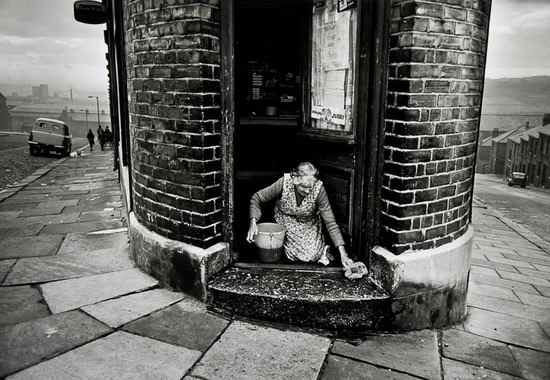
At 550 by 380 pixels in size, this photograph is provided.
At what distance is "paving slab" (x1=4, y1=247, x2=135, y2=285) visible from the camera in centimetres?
392

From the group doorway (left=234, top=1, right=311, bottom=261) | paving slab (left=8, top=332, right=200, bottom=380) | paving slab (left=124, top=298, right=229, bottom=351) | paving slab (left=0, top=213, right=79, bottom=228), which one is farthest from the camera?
paving slab (left=0, top=213, right=79, bottom=228)

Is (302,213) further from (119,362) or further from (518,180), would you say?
(518,180)

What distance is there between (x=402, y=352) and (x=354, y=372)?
503mm

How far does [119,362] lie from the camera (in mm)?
2611

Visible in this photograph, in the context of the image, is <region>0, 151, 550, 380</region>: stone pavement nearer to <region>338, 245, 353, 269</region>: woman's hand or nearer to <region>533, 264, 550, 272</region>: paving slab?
A: <region>338, 245, 353, 269</region>: woman's hand

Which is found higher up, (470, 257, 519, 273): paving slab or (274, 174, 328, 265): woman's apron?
(274, 174, 328, 265): woman's apron

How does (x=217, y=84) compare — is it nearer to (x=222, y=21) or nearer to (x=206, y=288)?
(x=222, y=21)

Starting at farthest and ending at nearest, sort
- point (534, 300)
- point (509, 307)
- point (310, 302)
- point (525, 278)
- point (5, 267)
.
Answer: point (525, 278) < point (534, 300) < point (5, 267) < point (509, 307) < point (310, 302)

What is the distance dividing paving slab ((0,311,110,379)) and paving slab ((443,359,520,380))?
7.97 ft

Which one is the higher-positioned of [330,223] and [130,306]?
[330,223]

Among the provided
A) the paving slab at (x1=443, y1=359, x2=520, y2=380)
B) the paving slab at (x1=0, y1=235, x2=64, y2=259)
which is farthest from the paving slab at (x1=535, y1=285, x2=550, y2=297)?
the paving slab at (x1=0, y1=235, x2=64, y2=259)

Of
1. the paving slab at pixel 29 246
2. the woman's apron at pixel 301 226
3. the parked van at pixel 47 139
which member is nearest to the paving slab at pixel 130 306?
the woman's apron at pixel 301 226

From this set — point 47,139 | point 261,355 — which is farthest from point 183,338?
point 47,139

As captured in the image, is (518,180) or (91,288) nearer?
(91,288)
